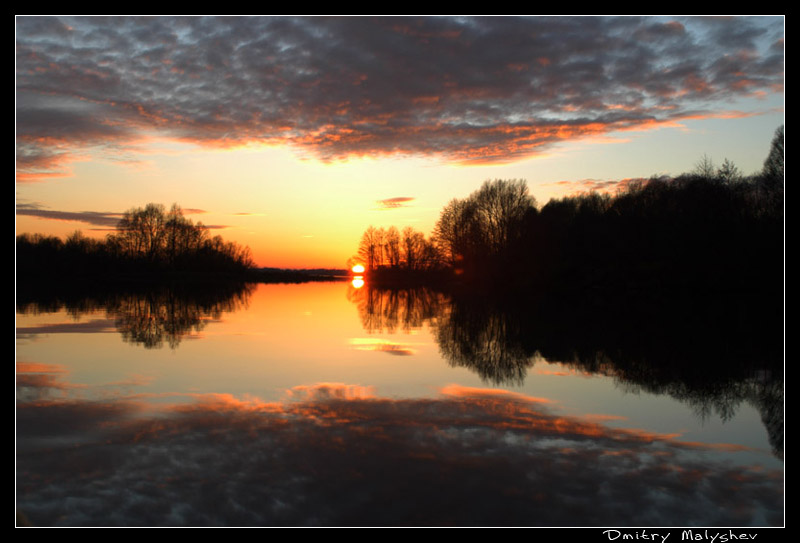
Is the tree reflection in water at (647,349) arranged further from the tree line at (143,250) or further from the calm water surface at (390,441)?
the tree line at (143,250)

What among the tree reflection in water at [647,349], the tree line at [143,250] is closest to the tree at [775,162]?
the tree reflection in water at [647,349]

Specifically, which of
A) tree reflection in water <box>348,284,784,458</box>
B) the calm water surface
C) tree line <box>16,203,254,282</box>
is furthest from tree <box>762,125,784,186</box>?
tree line <box>16,203,254,282</box>

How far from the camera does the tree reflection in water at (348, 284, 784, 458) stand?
10.4 metres

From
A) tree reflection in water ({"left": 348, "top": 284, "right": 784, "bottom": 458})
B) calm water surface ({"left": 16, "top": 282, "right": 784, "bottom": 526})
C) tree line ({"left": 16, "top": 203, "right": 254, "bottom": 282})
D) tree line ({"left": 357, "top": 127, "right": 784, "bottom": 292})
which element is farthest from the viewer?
tree line ({"left": 16, "top": 203, "right": 254, "bottom": 282})

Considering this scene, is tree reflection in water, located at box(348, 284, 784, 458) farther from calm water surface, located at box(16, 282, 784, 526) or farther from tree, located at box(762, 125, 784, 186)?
tree, located at box(762, 125, 784, 186)

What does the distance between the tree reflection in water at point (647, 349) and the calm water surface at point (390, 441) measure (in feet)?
0.42

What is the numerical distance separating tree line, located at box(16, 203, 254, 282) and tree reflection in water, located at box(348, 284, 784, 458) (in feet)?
287

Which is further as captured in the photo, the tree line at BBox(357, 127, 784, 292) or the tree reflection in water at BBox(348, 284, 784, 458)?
the tree line at BBox(357, 127, 784, 292)

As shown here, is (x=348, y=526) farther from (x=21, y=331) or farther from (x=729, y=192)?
(x=729, y=192)

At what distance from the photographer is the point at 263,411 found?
8.70 metres

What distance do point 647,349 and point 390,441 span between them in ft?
37.0

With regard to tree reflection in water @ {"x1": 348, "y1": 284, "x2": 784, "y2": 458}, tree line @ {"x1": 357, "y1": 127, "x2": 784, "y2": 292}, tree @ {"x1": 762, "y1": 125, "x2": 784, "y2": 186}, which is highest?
tree @ {"x1": 762, "y1": 125, "x2": 784, "y2": 186}

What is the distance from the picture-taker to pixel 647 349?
611 inches
